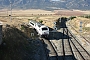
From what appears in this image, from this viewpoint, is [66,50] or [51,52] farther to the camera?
[66,50]

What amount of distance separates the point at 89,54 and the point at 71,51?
3009mm

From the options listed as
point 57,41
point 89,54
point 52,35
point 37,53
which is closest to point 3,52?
point 37,53

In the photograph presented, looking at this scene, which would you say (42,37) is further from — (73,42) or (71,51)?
(71,51)

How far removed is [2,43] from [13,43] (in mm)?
2762

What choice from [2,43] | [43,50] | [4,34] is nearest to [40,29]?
[43,50]

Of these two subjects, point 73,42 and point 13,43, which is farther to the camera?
point 73,42

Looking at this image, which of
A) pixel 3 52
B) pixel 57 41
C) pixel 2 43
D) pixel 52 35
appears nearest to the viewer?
pixel 3 52

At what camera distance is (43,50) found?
125 ft

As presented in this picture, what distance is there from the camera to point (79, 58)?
34656 millimetres

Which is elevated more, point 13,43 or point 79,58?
point 13,43

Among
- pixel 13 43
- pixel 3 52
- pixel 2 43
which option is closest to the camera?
pixel 3 52

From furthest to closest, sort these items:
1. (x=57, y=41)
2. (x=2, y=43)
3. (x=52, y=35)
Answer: (x=52, y=35), (x=57, y=41), (x=2, y=43)

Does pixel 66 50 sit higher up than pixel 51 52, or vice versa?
pixel 51 52

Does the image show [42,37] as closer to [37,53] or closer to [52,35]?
[52,35]
